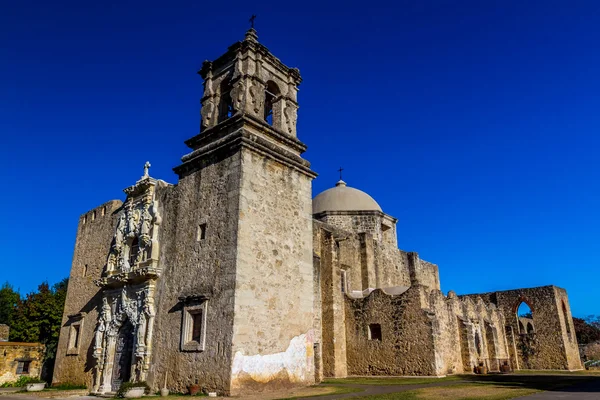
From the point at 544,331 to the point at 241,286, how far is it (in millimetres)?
22680

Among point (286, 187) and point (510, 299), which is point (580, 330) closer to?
point (510, 299)

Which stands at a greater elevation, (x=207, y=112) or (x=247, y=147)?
(x=207, y=112)

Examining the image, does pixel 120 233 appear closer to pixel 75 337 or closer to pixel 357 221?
pixel 75 337

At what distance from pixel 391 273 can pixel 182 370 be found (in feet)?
45.8

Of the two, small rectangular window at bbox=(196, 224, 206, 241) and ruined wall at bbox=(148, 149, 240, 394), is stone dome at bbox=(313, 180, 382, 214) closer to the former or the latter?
ruined wall at bbox=(148, 149, 240, 394)

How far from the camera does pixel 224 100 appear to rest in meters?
16.7

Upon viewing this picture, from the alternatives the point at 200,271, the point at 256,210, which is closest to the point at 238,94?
the point at 256,210

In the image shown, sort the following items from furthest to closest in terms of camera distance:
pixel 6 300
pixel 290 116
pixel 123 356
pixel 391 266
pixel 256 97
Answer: pixel 6 300, pixel 391 266, pixel 290 116, pixel 123 356, pixel 256 97

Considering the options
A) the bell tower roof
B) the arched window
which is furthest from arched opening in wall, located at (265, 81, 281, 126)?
the arched window

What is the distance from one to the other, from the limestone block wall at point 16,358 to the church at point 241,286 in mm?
2968

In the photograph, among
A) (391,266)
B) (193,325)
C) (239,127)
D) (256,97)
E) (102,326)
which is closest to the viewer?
(193,325)

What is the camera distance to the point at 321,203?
2711 centimetres

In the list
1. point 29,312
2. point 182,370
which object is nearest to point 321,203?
point 182,370

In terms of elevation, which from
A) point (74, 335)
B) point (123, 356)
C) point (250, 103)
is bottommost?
point (123, 356)
